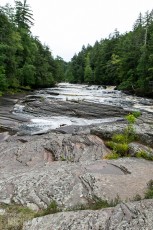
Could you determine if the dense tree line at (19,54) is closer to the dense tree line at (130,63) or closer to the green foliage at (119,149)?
the dense tree line at (130,63)

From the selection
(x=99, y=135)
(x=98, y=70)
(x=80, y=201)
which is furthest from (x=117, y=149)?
(x=98, y=70)

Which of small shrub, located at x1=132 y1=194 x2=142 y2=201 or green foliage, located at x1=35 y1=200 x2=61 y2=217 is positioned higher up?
small shrub, located at x1=132 y1=194 x2=142 y2=201

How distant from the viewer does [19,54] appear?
4297 centimetres

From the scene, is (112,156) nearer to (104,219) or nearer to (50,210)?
(50,210)

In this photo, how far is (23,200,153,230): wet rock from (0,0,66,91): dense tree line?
86.8 feet

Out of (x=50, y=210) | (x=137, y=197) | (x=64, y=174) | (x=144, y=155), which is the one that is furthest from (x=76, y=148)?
(x=50, y=210)

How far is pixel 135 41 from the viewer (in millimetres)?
53250

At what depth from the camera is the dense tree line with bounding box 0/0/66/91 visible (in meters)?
33.2

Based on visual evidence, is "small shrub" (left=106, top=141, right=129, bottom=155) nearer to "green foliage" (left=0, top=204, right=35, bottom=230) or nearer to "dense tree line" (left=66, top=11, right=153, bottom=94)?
"green foliage" (left=0, top=204, right=35, bottom=230)

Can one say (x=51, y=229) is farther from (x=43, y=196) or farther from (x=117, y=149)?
(x=117, y=149)

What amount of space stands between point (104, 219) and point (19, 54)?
4067 centimetres

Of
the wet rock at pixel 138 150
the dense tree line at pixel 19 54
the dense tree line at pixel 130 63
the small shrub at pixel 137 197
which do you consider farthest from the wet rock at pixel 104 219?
the dense tree line at pixel 130 63

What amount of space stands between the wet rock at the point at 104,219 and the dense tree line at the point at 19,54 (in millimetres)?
26450

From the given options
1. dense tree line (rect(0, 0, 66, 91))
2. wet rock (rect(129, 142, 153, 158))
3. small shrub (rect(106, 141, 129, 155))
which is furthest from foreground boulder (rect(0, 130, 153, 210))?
dense tree line (rect(0, 0, 66, 91))
